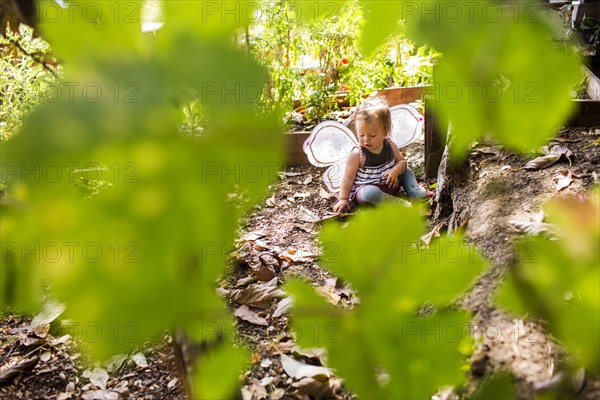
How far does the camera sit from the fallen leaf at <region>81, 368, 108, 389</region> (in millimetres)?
1665

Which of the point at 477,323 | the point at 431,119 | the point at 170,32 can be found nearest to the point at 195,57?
the point at 170,32

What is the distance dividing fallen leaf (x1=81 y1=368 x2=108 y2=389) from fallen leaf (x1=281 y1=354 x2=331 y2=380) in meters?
0.58

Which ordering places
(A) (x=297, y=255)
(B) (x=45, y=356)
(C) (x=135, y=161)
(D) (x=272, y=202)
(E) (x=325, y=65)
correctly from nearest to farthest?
(C) (x=135, y=161) < (B) (x=45, y=356) < (A) (x=297, y=255) < (D) (x=272, y=202) < (E) (x=325, y=65)

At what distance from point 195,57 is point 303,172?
3.44m

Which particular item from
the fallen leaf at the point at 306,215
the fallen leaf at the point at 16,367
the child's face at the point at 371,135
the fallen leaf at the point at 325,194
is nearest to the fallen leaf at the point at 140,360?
the fallen leaf at the point at 16,367

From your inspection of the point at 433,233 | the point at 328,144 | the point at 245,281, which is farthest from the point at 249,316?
the point at 328,144

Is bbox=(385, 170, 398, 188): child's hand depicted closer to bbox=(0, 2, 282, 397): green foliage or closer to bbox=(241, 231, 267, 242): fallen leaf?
bbox=(241, 231, 267, 242): fallen leaf

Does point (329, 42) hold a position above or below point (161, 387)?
above

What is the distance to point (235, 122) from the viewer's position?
27 cm

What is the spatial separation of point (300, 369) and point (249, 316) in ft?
1.38

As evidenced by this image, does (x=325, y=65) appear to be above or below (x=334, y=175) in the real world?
above

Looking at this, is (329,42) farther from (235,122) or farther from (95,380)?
(235,122)

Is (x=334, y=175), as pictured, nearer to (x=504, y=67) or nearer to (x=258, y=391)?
(x=258, y=391)

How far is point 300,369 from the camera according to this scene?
1.58 meters
